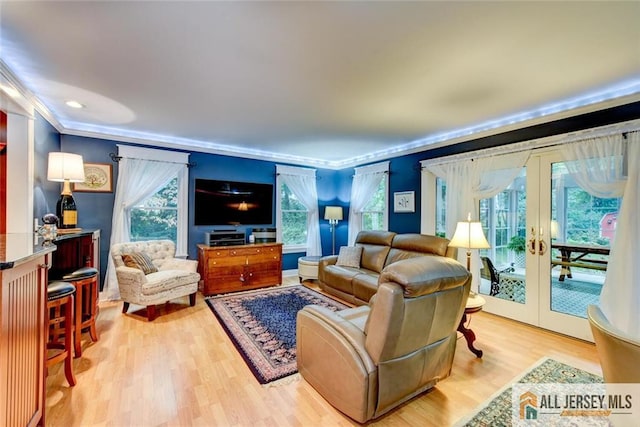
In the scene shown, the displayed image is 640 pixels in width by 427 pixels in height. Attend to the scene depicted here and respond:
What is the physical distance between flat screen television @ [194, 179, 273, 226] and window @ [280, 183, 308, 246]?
1.12 feet

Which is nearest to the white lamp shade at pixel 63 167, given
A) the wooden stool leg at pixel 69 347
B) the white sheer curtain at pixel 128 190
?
the white sheer curtain at pixel 128 190

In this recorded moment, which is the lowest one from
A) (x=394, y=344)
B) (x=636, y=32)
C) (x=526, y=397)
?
(x=526, y=397)

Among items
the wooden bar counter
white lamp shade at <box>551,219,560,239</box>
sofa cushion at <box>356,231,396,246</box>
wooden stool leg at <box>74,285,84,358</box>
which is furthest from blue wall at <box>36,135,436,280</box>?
the wooden bar counter

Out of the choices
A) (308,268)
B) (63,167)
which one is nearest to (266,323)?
(308,268)

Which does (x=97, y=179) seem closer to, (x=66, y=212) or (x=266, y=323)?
(x=66, y=212)

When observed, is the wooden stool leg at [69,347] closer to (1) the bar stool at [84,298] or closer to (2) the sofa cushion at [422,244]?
(1) the bar stool at [84,298]

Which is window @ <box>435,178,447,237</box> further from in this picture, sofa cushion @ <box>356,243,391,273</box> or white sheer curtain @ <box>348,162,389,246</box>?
white sheer curtain @ <box>348,162,389,246</box>

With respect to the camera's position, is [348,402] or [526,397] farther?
[526,397]

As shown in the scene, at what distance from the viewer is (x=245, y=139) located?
14.3 feet

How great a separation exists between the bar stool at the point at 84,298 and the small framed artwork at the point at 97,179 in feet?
5.95

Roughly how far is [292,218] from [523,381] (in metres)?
4.45

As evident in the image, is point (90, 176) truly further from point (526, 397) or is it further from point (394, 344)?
point (526, 397)

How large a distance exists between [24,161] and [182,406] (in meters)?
2.90

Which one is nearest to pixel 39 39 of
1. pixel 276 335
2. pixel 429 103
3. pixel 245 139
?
pixel 245 139
